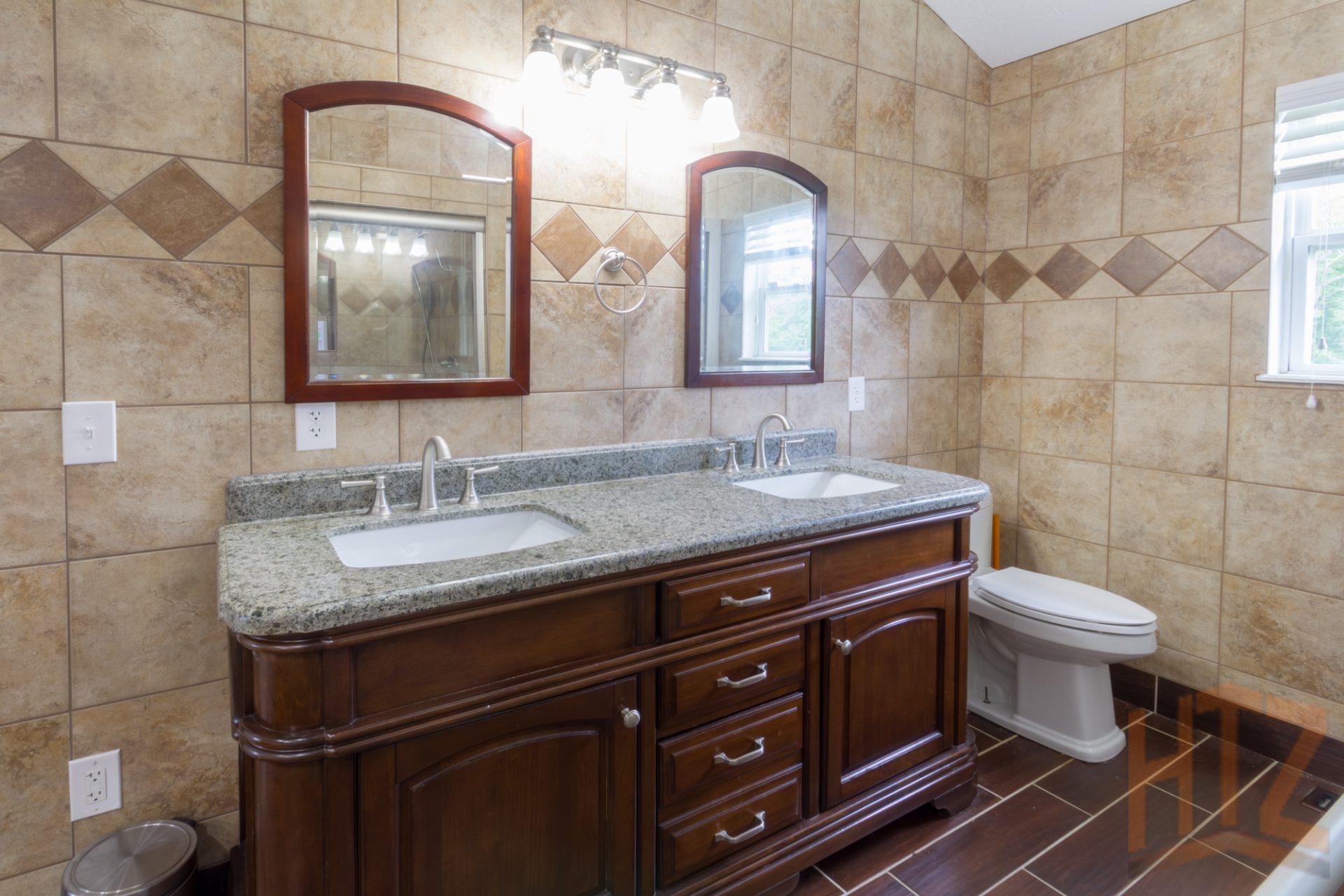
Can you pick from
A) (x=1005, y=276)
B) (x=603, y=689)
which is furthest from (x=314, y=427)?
(x=1005, y=276)

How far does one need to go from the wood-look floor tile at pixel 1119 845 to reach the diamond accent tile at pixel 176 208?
2286 millimetres

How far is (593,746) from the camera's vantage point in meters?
1.38

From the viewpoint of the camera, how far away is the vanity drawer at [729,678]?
1467 millimetres

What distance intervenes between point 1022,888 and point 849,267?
1.79 metres

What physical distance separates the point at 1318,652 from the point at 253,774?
2692 mm

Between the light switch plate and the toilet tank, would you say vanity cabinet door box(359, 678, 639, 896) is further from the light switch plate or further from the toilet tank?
the toilet tank

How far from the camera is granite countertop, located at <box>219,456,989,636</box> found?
43.7 inches

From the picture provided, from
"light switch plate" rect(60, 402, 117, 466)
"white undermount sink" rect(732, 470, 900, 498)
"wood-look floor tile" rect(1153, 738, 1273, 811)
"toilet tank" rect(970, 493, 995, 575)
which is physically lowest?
"wood-look floor tile" rect(1153, 738, 1273, 811)

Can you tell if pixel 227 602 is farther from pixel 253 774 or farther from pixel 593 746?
pixel 593 746

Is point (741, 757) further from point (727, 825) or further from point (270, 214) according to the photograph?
point (270, 214)

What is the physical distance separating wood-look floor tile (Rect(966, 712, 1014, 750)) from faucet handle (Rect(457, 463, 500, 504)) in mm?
1773

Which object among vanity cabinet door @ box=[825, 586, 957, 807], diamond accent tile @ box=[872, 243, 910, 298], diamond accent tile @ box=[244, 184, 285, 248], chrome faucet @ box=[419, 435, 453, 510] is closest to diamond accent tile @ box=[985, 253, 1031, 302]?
diamond accent tile @ box=[872, 243, 910, 298]

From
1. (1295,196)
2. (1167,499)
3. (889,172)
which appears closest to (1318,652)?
(1167,499)

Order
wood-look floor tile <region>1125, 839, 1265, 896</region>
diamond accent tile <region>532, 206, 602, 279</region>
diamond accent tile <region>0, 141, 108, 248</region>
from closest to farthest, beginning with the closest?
diamond accent tile <region>0, 141, 108, 248</region>, wood-look floor tile <region>1125, 839, 1265, 896</region>, diamond accent tile <region>532, 206, 602, 279</region>
